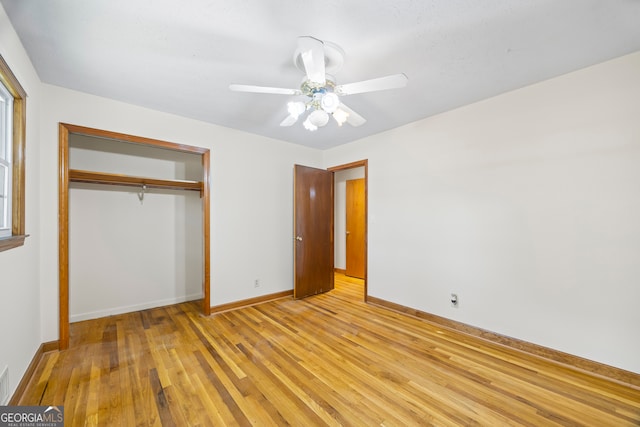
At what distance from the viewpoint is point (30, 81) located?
1.91 m

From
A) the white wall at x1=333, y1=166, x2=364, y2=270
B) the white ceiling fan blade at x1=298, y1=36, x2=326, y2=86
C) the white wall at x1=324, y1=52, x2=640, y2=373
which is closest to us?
the white ceiling fan blade at x1=298, y1=36, x2=326, y2=86

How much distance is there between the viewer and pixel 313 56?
4.62ft

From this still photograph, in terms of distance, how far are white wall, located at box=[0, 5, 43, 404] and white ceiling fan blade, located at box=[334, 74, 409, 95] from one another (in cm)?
198

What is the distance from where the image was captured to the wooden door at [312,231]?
377cm

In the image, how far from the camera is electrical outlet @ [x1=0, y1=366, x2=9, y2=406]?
4.63ft

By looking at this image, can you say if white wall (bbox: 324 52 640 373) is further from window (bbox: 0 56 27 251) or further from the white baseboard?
window (bbox: 0 56 27 251)

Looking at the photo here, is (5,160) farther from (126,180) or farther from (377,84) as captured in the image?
(377,84)

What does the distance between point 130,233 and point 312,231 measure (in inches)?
95.0

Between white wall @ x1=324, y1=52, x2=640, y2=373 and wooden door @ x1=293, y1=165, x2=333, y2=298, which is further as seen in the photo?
wooden door @ x1=293, y1=165, x2=333, y2=298

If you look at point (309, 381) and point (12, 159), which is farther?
point (309, 381)

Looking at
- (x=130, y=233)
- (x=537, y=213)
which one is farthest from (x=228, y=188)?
(x=537, y=213)

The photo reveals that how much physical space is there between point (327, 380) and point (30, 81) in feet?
10.4

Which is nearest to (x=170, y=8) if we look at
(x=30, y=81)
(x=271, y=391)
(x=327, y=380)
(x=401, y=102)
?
(x=30, y=81)

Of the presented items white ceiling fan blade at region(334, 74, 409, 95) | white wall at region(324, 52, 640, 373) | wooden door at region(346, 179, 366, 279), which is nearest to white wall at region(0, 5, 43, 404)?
white ceiling fan blade at region(334, 74, 409, 95)
